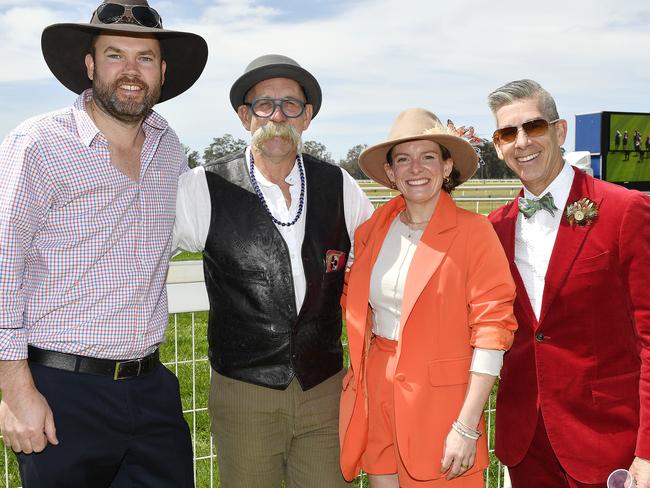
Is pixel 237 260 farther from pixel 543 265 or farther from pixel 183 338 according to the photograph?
pixel 183 338

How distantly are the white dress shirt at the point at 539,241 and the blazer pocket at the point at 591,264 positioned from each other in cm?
14

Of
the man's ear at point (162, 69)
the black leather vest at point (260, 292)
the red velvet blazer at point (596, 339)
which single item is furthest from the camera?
the man's ear at point (162, 69)

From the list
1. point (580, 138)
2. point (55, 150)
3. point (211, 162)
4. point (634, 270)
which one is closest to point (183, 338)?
point (211, 162)

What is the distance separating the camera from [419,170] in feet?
8.81

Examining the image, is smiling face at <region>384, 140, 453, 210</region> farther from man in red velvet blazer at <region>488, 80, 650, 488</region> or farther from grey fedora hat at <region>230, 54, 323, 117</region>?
grey fedora hat at <region>230, 54, 323, 117</region>

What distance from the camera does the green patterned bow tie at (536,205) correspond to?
2.59 m

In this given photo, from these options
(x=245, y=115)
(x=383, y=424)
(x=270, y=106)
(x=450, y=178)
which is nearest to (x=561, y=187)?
(x=450, y=178)

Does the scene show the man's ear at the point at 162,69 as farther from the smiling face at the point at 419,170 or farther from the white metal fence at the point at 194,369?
the smiling face at the point at 419,170

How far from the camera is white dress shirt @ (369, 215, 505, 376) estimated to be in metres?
2.61

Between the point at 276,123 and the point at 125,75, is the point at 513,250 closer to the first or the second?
the point at 276,123

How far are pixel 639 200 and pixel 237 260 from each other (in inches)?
64.7

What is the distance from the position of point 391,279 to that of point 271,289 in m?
0.53

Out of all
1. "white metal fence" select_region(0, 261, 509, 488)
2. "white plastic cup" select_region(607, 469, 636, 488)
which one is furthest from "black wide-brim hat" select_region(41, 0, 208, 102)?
"white plastic cup" select_region(607, 469, 636, 488)

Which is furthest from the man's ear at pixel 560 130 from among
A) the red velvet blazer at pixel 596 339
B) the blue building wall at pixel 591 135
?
the blue building wall at pixel 591 135
